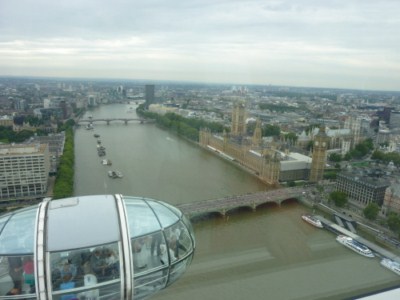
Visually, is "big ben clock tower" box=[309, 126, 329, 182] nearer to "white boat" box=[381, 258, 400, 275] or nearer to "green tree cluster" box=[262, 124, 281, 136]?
"white boat" box=[381, 258, 400, 275]

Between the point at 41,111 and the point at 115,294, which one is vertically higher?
the point at 115,294

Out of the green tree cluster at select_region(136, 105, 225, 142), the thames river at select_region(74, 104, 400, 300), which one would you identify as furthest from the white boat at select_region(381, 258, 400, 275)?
the green tree cluster at select_region(136, 105, 225, 142)

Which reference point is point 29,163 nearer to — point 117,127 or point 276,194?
point 276,194

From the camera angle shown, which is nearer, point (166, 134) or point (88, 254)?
point (88, 254)

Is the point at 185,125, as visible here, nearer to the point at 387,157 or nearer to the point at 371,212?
the point at 387,157

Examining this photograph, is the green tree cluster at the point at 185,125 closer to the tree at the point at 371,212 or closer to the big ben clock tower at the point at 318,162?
the big ben clock tower at the point at 318,162

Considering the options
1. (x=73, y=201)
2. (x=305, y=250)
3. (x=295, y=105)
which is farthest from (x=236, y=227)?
(x=295, y=105)

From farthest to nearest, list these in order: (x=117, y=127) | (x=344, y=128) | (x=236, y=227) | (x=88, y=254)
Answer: (x=117, y=127) → (x=344, y=128) → (x=236, y=227) → (x=88, y=254)
